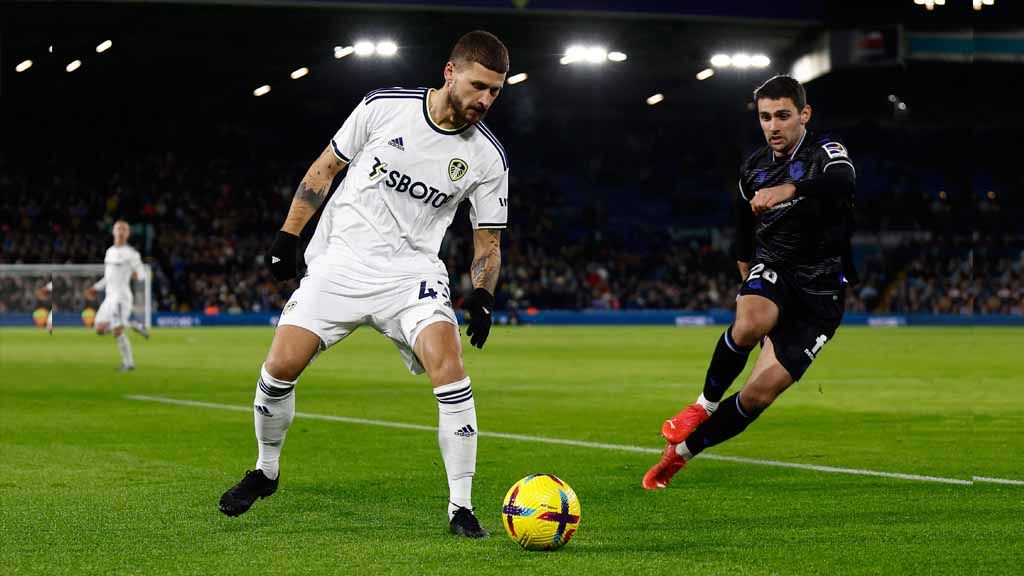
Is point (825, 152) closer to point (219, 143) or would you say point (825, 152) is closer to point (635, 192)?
point (219, 143)

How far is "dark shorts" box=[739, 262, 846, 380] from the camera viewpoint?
7.74 metres

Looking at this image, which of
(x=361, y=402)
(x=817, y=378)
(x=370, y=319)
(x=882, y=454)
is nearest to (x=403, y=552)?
(x=370, y=319)

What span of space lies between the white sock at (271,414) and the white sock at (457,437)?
0.79m

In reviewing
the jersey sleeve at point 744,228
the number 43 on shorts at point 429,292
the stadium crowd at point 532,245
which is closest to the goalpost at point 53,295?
the stadium crowd at point 532,245

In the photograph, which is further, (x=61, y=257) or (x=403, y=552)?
(x=61, y=257)

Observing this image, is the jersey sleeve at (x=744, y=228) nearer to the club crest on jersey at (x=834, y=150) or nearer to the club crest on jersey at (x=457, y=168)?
the club crest on jersey at (x=834, y=150)

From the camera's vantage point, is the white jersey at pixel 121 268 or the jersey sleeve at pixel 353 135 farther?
the white jersey at pixel 121 268

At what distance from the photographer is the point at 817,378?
18.8 metres

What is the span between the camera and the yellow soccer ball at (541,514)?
230 inches

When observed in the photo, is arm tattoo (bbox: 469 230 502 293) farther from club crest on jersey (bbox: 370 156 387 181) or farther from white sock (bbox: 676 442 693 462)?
white sock (bbox: 676 442 693 462)

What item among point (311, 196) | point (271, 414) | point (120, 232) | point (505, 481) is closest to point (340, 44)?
point (120, 232)

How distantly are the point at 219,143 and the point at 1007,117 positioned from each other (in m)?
29.8

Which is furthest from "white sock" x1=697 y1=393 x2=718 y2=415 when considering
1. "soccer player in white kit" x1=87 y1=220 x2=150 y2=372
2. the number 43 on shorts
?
"soccer player in white kit" x1=87 y1=220 x2=150 y2=372

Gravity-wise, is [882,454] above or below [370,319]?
below
